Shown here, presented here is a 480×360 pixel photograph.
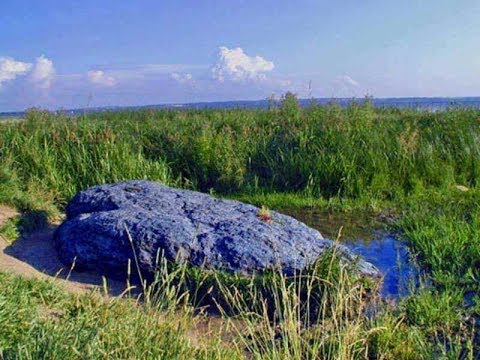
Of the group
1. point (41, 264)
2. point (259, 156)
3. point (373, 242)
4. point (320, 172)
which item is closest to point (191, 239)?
point (41, 264)

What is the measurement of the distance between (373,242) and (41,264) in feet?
12.6

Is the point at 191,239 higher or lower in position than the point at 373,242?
higher

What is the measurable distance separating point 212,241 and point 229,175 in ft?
14.1

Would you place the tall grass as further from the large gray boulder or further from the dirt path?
the large gray boulder

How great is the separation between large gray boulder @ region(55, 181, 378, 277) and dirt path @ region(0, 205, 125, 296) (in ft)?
0.41

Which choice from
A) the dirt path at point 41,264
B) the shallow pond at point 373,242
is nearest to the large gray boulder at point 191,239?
the dirt path at point 41,264

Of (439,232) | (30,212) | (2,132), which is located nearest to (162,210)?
(30,212)

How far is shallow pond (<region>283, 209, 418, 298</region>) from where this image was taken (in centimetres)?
543

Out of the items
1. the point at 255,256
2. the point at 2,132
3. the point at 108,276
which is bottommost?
the point at 108,276

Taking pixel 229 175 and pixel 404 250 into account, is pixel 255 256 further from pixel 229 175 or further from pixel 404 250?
pixel 229 175

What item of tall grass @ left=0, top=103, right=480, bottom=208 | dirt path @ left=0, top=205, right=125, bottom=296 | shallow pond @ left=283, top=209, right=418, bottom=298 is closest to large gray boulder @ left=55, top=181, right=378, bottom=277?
dirt path @ left=0, top=205, right=125, bottom=296

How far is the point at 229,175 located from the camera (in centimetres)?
968

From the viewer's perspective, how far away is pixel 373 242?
6.73m

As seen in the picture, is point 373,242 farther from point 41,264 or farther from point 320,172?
point 41,264
